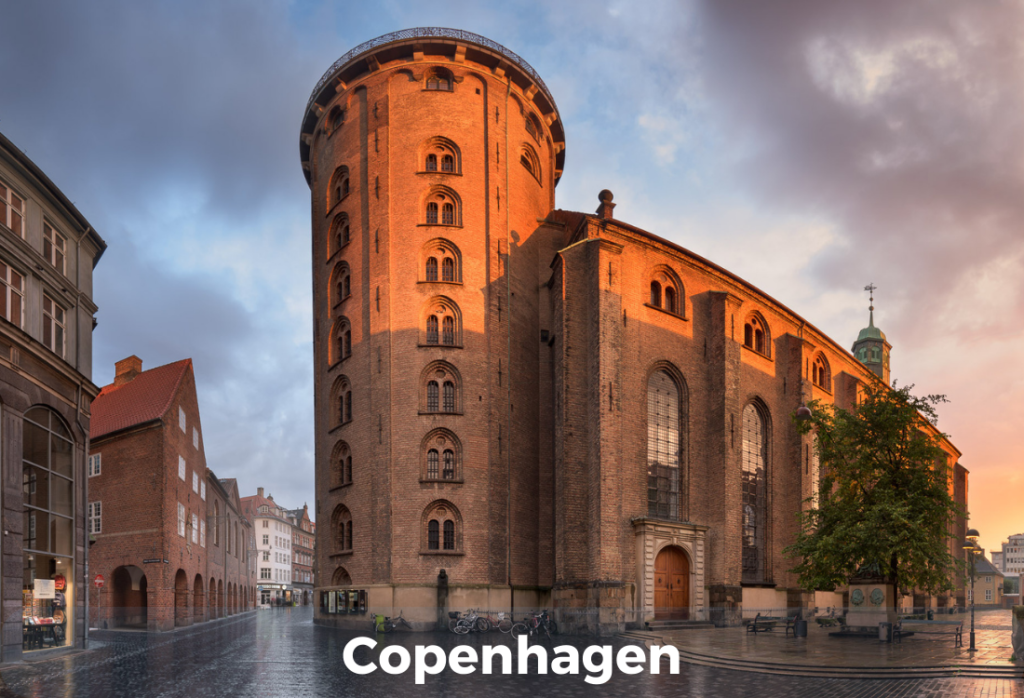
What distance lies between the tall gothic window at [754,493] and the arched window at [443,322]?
647 inches

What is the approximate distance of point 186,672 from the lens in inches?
792

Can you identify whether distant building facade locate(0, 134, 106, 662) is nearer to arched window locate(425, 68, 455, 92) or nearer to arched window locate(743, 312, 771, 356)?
arched window locate(425, 68, 455, 92)

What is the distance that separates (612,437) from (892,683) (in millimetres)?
18027

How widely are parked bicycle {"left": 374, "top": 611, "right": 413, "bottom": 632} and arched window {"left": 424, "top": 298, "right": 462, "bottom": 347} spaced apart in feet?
41.0

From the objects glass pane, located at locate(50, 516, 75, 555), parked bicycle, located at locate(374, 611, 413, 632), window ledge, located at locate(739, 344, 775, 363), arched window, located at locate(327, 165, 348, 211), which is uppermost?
arched window, located at locate(327, 165, 348, 211)

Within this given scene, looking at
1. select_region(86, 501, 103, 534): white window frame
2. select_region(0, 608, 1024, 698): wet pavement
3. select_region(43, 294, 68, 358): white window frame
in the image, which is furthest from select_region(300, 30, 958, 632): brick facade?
select_region(43, 294, 68, 358): white window frame

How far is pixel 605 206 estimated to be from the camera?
3909 centimetres

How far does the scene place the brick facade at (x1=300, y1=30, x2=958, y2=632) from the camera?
3609 cm

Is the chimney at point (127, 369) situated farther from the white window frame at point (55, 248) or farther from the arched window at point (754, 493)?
the arched window at point (754, 493)

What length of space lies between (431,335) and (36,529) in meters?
18.6

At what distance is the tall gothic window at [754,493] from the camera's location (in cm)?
4291

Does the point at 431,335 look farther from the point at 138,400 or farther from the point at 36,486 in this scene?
the point at 138,400

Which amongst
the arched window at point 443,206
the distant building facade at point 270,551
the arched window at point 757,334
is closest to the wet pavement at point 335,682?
the arched window at point 443,206

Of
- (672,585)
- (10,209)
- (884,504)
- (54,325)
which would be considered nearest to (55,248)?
(54,325)
